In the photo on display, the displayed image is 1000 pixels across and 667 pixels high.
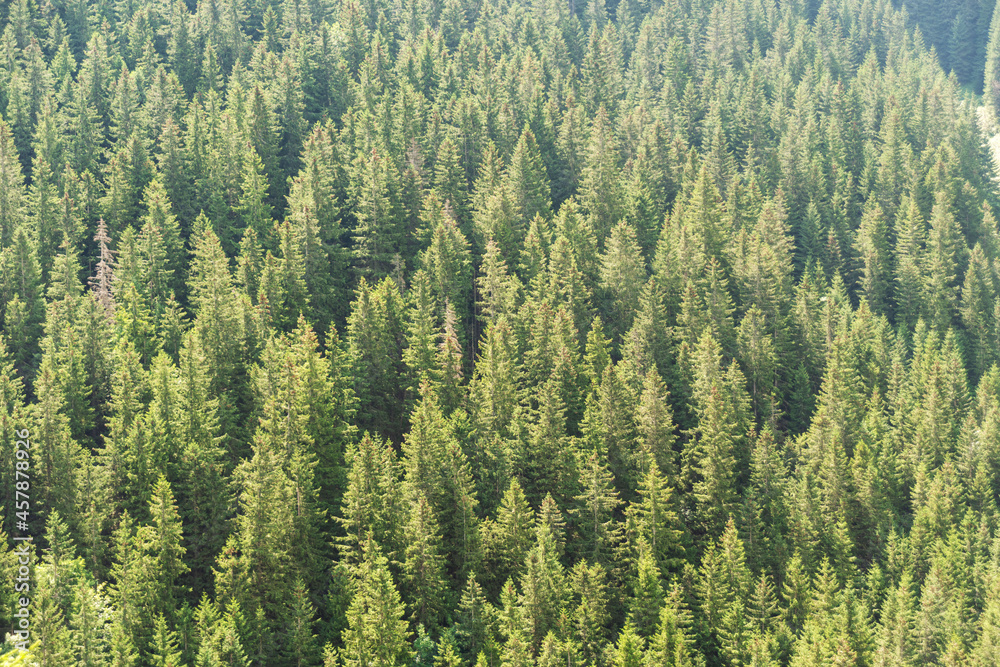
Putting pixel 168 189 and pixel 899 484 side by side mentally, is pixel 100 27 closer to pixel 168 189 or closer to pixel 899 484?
pixel 168 189

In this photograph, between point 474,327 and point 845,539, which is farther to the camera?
point 474,327

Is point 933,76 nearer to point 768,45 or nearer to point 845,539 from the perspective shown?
point 768,45

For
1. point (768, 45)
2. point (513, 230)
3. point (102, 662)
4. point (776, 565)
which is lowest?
point (102, 662)

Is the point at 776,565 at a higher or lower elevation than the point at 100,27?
lower

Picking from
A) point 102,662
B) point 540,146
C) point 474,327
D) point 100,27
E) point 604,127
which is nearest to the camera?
point 102,662

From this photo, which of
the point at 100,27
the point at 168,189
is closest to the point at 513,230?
the point at 168,189

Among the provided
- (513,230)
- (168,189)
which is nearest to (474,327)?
(513,230)

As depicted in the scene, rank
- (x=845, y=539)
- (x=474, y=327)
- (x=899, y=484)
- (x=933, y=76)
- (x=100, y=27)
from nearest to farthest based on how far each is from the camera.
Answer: (x=845, y=539) → (x=899, y=484) → (x=474, y=327) → (x=100, y=27) → (x=933, y=76)
